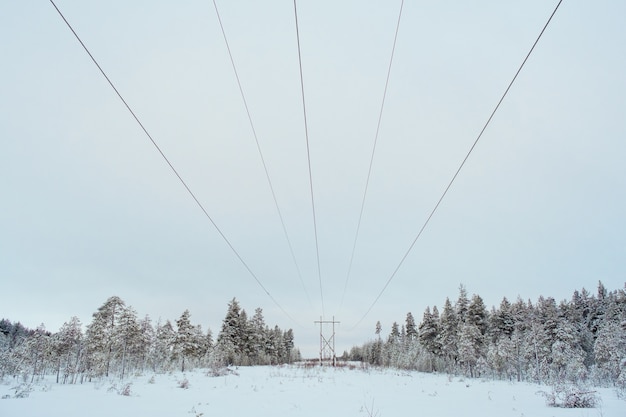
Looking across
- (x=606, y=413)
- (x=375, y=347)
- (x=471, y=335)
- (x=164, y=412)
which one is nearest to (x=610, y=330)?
(x=471, y=335)

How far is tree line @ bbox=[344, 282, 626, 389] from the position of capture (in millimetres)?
38938

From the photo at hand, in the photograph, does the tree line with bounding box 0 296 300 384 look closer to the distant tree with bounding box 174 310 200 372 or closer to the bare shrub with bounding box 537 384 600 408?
the distant tree with bounding box 174 310 200 372

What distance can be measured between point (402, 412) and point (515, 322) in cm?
5448

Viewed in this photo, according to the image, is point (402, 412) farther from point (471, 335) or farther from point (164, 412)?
point (471, 335)

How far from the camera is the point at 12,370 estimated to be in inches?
1029

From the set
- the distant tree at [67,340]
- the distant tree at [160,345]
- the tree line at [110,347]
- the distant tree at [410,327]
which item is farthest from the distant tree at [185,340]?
the distant tree at [410,327]

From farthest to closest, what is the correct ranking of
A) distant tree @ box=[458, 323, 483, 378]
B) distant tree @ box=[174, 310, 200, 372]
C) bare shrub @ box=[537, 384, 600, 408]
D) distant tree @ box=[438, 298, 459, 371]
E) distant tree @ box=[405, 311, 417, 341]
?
distant tree @ box=[405, 311, 417, 341] < distant tree @ box=[438, 298, 459, 371] < distant tree @ box=[458, 323, 483, 378] < distant tree @ box=[174, 310, 200, 372] < bare shrub @ box=[537, 384, 600, 408]

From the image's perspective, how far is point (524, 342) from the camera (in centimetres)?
4766

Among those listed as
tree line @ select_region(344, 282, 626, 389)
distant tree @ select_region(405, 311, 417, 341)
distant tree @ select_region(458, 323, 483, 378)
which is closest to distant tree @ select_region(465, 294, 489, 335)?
tree line @ select_region(344, 282, 626, 389)

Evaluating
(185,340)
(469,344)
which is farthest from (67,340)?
(469,344)

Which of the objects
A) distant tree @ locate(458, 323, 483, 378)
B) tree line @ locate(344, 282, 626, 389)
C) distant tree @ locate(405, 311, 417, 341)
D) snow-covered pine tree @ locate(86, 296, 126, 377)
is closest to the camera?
snow-covered pine tree @ locate(86, 296, 126, 377)

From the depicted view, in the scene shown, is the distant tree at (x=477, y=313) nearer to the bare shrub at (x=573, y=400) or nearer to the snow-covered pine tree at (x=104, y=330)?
the bare shrub at (x=573, y=400)

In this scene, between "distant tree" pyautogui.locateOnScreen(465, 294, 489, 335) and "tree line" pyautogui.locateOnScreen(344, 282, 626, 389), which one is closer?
"tree line" pyautogui.locateOnScreen(344, 282, 626, 389)

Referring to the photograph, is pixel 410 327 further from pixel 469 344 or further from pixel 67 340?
pixel 67 340
